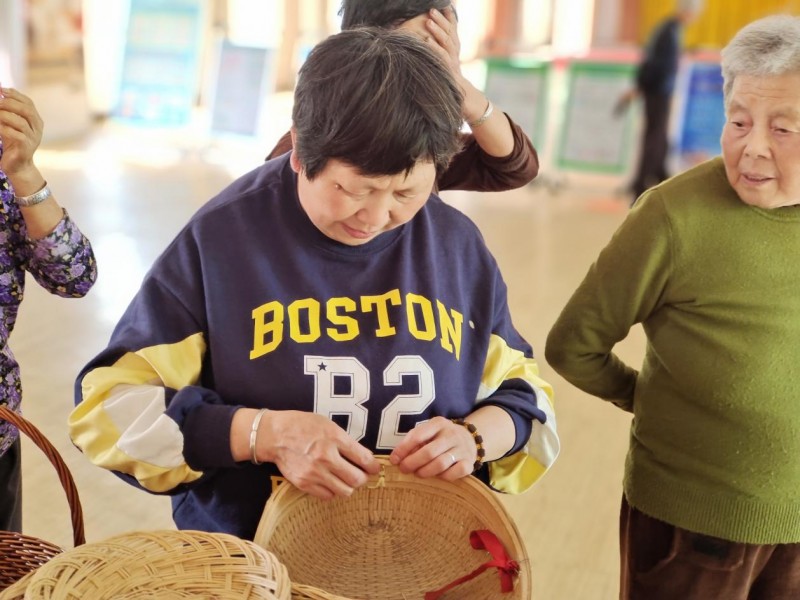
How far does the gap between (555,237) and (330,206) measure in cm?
488

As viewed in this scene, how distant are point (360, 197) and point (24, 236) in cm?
63

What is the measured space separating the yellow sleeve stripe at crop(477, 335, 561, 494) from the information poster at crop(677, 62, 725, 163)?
628 centimetres

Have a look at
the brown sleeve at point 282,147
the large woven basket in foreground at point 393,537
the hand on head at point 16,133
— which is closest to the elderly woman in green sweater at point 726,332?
the large woven basket in foreground at point 393,537

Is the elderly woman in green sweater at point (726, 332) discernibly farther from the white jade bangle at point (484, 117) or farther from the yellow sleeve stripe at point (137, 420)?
the yellow sleeve stripe at point (137, 420)

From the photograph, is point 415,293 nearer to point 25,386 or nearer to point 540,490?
point 540,490

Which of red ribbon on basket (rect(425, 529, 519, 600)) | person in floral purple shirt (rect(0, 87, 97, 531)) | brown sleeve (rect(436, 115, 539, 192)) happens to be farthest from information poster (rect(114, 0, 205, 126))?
red ribbon on basket (rect(425, 529, 519, 600))

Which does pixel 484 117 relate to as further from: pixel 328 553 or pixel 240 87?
pixel 240 87

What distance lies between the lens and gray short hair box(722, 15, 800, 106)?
4.48ft

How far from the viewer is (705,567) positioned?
5.16 feet

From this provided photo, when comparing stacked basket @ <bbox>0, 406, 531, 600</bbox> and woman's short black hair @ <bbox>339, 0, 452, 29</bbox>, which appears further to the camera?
woman's short black hair @ <bbox>339, 0, 452, 29</bbox>

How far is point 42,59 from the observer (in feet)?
28.1

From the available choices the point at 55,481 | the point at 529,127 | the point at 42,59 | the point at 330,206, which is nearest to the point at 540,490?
the point at 55,481

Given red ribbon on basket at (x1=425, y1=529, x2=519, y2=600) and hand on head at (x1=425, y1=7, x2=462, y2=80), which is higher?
hand on head at (x1=425, y1=7, x2=462, y2=80)

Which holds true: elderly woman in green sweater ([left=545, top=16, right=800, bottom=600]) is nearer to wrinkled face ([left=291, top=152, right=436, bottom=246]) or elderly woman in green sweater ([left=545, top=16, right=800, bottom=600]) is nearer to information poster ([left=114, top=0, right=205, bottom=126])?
wrinkled face ([left=291, top=152, right=436, bottom=246])
